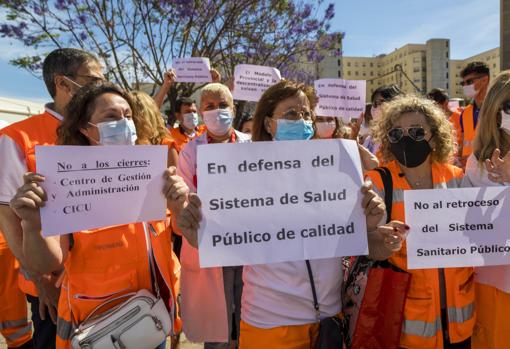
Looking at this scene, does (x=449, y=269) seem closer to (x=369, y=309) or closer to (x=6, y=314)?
(x=369, y=309)

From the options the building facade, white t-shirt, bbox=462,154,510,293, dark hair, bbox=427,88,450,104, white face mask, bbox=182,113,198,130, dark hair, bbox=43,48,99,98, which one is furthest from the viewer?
the building facade

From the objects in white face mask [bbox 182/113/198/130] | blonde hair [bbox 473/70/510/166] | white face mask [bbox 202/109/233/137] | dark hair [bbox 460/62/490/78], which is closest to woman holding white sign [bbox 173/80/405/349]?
blonde hair [bbox 473/70/510/166]

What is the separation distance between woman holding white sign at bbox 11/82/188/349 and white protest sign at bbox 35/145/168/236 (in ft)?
0.28

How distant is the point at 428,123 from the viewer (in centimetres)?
215

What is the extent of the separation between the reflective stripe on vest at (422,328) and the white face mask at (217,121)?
2.11 meters

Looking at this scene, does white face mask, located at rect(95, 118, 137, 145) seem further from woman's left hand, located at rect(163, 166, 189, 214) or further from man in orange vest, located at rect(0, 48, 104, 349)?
man in orange vest, located at rect(0, 48, 104, 349)

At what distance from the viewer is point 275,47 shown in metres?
13.4

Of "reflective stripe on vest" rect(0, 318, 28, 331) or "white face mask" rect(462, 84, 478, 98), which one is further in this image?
"white face mask" rect(462, 84, 478, 98)

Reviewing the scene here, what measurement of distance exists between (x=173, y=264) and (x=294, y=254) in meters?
0.78

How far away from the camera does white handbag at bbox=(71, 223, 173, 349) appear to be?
1.67 metres

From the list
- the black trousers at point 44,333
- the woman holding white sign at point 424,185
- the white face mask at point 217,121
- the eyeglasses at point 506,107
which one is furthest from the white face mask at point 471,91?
the black trousers at point 44,333

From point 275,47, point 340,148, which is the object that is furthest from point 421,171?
point 275,47

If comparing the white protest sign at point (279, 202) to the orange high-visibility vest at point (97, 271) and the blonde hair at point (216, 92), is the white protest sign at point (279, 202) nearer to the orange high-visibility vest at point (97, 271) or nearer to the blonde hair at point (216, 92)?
the orange high-visibility vest at point (97, 271)

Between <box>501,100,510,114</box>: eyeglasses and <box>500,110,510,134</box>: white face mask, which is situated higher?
<box>501,100,510,114</box>: eyeglasses
